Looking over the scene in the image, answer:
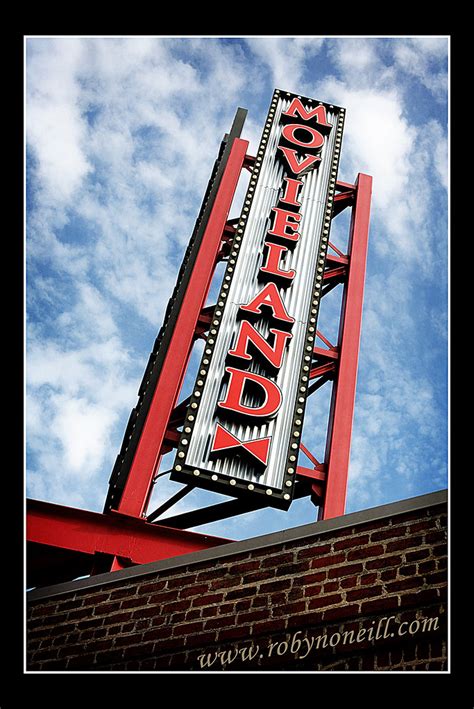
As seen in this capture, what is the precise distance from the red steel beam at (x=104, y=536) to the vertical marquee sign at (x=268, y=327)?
2.32 ft

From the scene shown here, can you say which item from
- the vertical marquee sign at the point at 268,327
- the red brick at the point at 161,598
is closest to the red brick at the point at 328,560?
the red brick at the point at 161,598

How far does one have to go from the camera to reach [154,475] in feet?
29.8

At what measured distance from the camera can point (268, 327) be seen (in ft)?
33.4

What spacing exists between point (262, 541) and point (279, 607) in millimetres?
587

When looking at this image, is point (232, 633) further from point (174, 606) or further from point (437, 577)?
point (437, 577)

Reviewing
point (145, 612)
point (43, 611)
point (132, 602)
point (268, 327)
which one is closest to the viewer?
point (145, 612)

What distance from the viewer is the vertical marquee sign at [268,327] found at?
8.49 m

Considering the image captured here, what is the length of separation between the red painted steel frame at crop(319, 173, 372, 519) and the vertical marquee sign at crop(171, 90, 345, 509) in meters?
1.02

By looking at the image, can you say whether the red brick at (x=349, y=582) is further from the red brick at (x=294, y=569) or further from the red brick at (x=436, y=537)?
the red brick at (x=436, y=537)

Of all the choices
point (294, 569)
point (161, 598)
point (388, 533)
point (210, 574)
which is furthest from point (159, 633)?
point (388, 533)

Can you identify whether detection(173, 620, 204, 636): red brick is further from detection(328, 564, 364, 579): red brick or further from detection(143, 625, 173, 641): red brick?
detection(328, 564, 364, 579): red brick

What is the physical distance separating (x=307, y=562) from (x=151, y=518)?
14.7 feet
